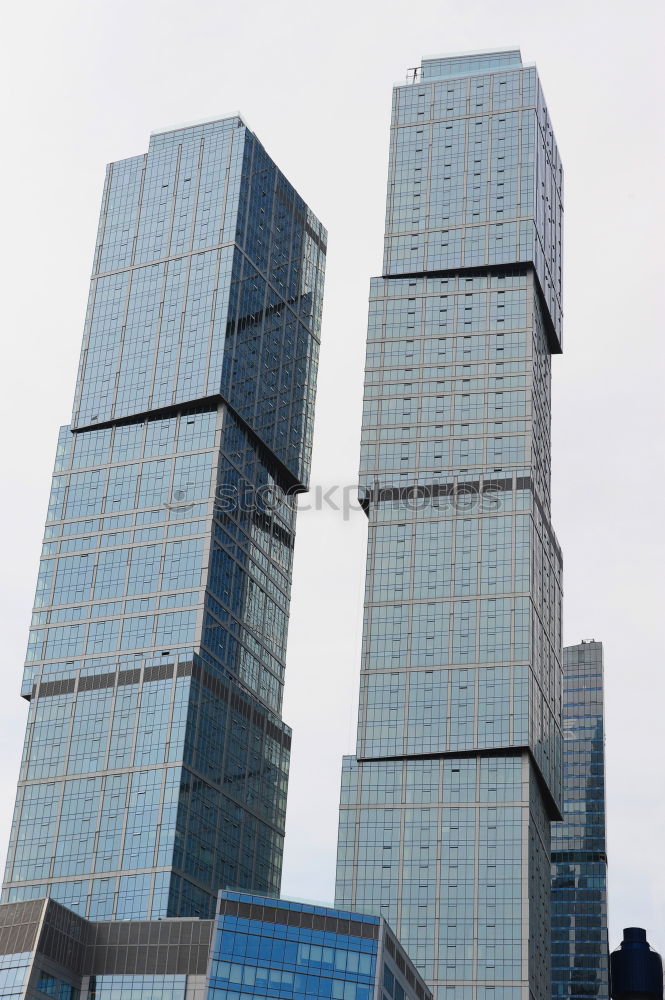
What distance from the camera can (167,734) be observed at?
19938cm

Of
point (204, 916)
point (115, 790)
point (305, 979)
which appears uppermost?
point (115, 790)

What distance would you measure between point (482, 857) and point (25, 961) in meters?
64.0

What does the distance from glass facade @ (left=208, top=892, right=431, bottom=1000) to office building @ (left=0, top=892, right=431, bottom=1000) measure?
9 cm

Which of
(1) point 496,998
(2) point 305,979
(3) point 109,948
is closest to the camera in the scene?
(2) point 305,979

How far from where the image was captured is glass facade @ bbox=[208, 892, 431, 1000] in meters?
146

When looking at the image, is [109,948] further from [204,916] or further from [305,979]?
[204,916]

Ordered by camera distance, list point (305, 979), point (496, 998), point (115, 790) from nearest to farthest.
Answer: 1. point (305, 979)
2. point (496, 998)
3. point (115, 790)

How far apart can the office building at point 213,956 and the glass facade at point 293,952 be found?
88 millimetres

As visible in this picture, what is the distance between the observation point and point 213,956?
489 feet

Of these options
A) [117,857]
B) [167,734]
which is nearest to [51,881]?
[117,857]

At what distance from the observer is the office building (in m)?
147

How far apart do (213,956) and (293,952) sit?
24.4ft

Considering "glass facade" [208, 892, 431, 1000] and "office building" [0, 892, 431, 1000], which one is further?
"office building" [0, 892, 431, 1000]

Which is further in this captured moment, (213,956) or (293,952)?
(213,956)
